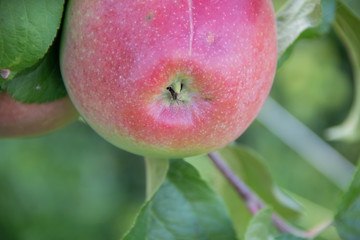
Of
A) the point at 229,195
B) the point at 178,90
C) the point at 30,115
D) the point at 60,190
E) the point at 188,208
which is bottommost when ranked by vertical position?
the point at 60,190

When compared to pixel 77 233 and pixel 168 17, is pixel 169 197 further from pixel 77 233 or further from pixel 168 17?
pixel 77 233

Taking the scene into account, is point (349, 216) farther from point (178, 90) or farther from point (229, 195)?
point (178, 90)

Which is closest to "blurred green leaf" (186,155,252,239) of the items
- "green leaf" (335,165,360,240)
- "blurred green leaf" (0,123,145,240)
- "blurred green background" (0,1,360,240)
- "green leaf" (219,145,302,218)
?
"green leaf" (219,145,302,218)

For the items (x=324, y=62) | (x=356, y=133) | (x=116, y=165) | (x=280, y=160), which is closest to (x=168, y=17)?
(x=356, y=133)

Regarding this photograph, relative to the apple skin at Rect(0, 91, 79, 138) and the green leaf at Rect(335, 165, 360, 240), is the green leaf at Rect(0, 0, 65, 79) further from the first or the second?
the green leaf at Rect(335, 165, 360, 240)

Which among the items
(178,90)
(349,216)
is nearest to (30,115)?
(178,90)

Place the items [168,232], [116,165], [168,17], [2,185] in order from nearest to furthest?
[168,17], [168,232], [2,185], [116,165]
